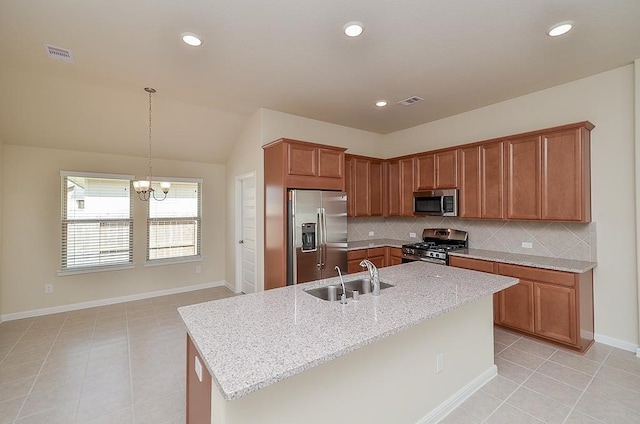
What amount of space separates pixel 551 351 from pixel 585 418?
3.61 ft

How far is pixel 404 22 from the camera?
235 centimetres

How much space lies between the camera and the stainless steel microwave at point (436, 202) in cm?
426

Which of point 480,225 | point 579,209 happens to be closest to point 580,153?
point 579,209

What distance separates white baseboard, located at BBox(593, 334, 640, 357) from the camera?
3024 millimetres

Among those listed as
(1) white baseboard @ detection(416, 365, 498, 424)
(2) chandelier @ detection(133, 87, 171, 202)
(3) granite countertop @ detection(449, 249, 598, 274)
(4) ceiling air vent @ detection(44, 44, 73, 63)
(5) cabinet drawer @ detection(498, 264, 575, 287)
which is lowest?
(1) white baseboard @ detection(416, 365, 498, 424)

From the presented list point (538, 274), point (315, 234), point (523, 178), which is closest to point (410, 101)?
point (523, 178)

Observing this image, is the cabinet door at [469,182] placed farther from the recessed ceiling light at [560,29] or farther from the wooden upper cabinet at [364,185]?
the recessed ceiling light at [560,29]

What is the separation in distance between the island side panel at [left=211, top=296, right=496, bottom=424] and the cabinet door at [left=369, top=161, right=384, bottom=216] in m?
2.73

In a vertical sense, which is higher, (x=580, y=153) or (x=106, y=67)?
(x=106, y=67)

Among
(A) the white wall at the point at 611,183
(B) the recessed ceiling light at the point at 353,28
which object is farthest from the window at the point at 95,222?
(A) the white wall at the point at 611,183

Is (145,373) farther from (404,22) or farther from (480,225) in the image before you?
(480,225)

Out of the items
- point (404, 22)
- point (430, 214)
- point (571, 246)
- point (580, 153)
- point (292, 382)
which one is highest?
point (404, 22)

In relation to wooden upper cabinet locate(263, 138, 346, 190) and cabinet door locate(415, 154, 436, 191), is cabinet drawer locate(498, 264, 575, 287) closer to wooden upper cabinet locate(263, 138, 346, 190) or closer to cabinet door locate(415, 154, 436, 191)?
cabinet door locate(415, 154, 436, 191)

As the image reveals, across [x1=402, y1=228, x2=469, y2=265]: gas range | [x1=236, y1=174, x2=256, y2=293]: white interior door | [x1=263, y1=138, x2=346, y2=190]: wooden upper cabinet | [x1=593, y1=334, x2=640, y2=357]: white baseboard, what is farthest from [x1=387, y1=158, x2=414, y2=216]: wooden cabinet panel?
[x1=593, y1=334, x2=640, y2=357]: white baseboard
